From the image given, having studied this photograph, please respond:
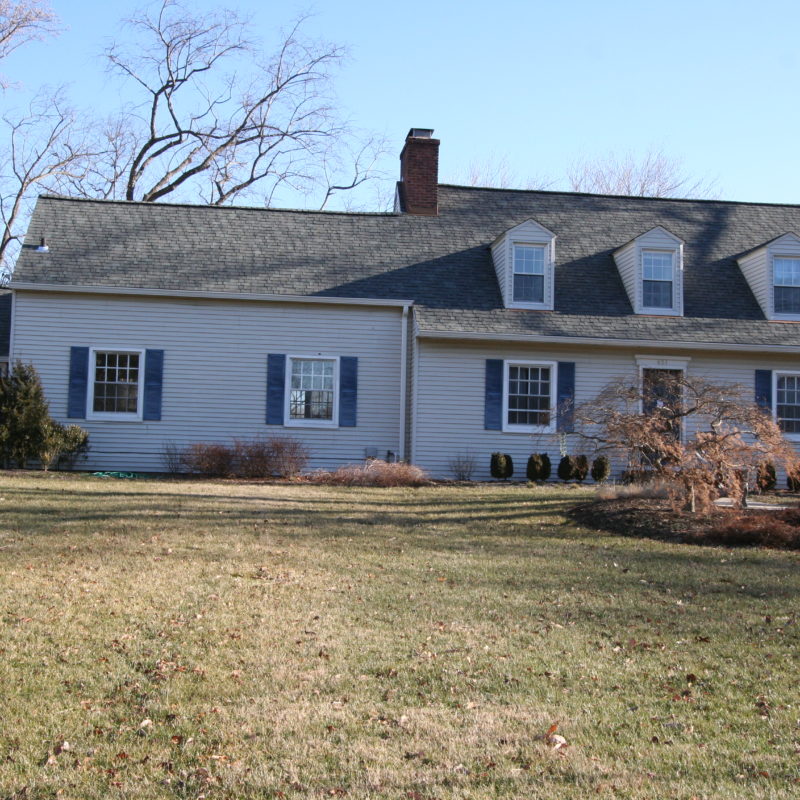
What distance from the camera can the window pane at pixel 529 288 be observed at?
62.7 ft

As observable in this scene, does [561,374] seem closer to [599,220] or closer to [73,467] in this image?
[599,220]

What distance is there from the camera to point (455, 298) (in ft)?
62.2

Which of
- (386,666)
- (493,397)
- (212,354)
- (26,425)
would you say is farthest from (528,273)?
(386,666)

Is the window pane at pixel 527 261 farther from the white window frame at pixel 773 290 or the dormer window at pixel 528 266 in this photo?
the white window frame at pixel 773 290

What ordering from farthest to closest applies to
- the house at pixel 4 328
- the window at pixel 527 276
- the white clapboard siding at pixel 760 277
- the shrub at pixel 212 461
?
1. the white clapboard siding at pixel 760 277
2. the house at pixel 4 328
3. the window at pixel 527 276
4. the shrub at pixel 212 461

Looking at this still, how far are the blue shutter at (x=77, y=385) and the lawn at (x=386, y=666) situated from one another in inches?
311

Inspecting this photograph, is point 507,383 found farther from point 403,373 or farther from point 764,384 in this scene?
point 764,384

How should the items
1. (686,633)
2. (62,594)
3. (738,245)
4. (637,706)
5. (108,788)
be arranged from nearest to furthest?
1. (108,788)
2. (637,706)
3. (686,633)
4. (62,594)
5. (738,245)

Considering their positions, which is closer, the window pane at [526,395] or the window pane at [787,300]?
the window pane at [526,395]

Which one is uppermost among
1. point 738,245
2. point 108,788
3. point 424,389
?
point 738,245

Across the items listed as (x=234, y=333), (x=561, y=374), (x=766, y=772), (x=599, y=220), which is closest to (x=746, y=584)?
(x=766, y=772)

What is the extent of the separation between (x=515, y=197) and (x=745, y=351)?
6661mm

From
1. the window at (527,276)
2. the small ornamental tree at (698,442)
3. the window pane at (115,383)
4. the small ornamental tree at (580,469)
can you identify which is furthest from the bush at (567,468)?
the window pane at (115,383)

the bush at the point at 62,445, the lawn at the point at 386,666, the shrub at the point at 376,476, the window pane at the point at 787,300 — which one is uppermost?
the window pane at the point at 787,300
